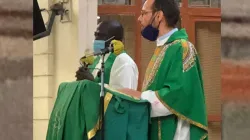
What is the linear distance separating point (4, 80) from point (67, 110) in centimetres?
115

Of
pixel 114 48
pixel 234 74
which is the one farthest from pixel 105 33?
pixel 234 74

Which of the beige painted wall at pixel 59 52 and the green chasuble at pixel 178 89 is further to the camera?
the beige painted wall at pixel 59 52

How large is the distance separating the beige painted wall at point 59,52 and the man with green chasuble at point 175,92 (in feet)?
5.42

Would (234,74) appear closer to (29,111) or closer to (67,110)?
(29,111)

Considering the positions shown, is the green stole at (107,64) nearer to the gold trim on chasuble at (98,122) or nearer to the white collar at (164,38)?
the white collar at (164,38)

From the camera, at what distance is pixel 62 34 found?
4.58m

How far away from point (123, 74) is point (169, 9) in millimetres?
595

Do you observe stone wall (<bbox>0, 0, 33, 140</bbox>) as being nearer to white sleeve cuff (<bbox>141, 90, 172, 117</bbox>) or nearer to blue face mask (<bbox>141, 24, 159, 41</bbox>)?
white sleeve cuff (<bbox>141, 90, 172, 117</bbox>)

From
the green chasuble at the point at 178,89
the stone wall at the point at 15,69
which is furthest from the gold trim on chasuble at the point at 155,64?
the stone wall at the point at 15,69

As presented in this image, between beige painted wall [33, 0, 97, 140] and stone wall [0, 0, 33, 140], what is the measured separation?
9.59ft

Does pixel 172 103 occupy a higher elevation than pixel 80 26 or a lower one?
lower

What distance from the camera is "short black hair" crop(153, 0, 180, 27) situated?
2906 millimetres

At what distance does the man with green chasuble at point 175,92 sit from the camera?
2701 millimetres

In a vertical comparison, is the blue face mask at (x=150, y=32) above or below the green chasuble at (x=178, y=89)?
above
